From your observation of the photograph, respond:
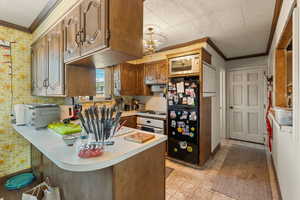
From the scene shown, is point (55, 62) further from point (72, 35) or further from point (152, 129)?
point (152, 129)

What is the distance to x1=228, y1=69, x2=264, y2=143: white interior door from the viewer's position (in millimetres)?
3643

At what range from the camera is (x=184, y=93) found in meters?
2.50

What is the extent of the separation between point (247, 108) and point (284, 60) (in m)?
2.22

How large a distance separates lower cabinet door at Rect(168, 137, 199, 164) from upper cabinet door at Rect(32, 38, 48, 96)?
7.60 ft

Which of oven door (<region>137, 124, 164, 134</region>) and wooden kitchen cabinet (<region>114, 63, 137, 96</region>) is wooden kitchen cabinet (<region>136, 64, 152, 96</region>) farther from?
oven door (<region>137, 124, 164, 134</region>)

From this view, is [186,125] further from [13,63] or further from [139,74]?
[13,63]

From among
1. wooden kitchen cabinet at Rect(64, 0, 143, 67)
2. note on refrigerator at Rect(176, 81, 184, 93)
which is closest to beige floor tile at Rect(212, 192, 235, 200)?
note on refrigerator at Rect(176, 81, 184, 93)

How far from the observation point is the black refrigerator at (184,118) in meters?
2.38

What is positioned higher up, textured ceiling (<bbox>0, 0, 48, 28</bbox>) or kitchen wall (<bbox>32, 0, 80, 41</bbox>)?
textured ceiling (<bbox>0, 0, 48, 28</bbox>)

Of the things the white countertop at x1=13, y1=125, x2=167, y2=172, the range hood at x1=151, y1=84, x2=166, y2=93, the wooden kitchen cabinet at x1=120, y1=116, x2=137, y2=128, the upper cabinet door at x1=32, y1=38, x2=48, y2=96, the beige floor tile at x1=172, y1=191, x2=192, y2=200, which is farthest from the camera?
the range hood at x1=151, y1=84, x2=166, y2=93

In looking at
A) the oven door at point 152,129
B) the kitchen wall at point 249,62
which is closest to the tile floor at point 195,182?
the oven door at point 152,129

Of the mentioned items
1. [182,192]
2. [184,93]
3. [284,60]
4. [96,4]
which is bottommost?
[182,192]

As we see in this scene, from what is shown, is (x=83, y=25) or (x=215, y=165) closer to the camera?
(x=83, y=25)

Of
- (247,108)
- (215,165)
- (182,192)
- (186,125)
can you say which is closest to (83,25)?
(186,125)
